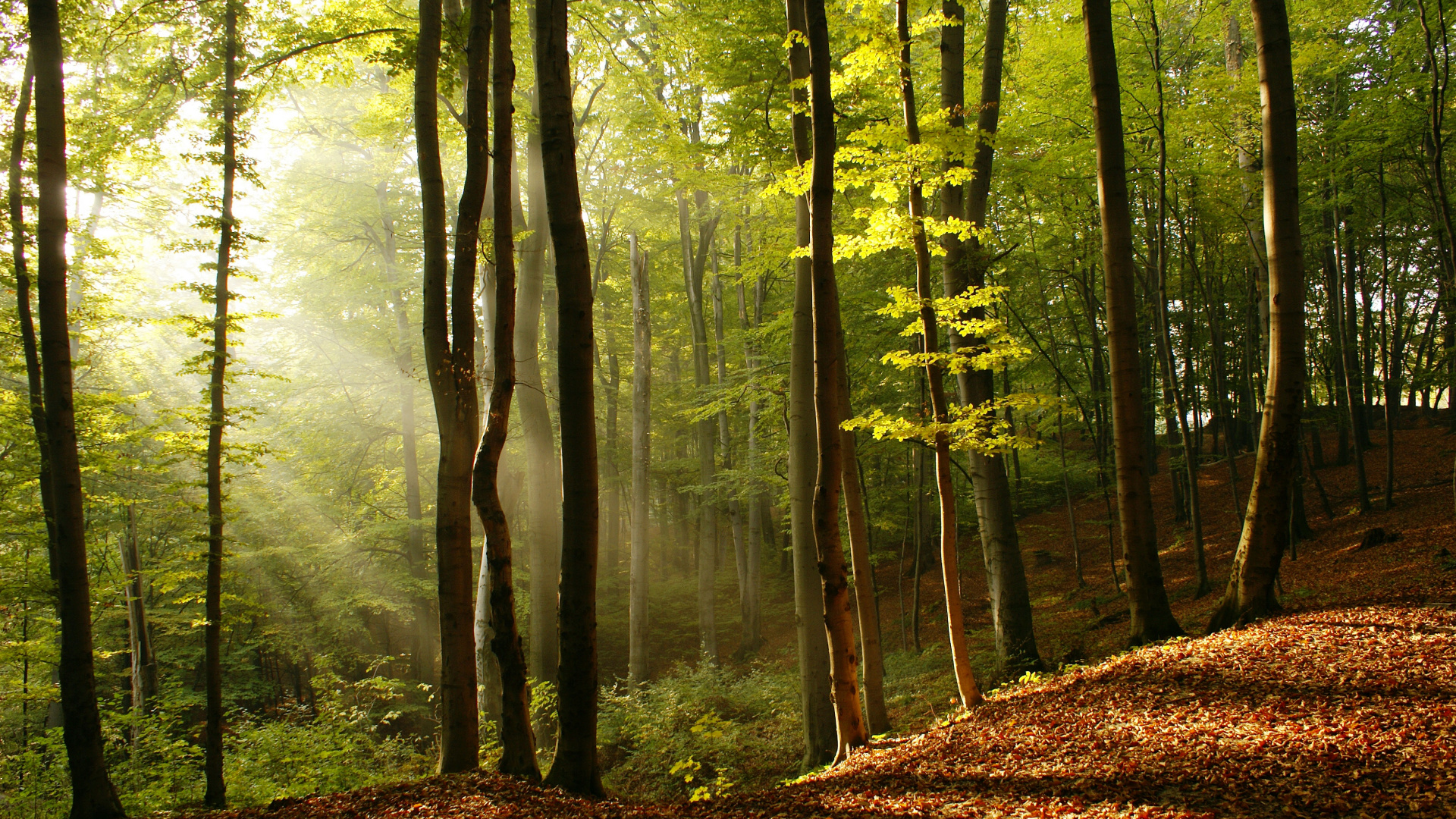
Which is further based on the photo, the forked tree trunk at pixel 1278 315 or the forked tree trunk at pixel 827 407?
the forked tree trunk at pixel 1278 315

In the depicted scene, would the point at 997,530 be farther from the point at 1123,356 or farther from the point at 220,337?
the point at 220,337

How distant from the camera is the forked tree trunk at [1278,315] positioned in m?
5.50

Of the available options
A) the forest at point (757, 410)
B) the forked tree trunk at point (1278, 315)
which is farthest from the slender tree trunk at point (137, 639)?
the forked tree trunk at point (1278, 315)

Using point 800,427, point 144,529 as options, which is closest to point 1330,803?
point 800,427

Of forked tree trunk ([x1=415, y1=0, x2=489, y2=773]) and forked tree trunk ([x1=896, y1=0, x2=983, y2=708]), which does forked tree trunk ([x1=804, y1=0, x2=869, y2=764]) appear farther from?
forked tree trunk ([x1=415, y1=0, x2=489, y2=773])

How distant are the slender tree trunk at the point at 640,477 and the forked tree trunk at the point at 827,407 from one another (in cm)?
750

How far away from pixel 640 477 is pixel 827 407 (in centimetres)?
867

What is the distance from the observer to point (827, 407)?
17.8 ft

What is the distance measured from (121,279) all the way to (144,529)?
5.62 metres

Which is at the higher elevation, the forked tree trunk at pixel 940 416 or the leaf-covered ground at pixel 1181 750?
the forked tree trunk at pixel 940 416

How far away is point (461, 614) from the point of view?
5.71 meters

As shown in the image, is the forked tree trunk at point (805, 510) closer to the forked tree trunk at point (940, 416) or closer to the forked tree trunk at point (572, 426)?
the forked tree trunk at point (940, 416)

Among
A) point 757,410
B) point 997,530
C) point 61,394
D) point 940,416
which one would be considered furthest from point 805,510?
point 757,410

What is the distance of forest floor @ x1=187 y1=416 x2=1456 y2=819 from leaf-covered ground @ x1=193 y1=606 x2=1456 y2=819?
0.04 feet
